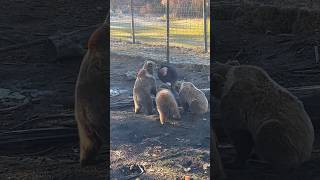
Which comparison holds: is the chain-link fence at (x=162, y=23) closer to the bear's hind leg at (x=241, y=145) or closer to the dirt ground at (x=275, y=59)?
the dirt ground at (x=275, y=59)

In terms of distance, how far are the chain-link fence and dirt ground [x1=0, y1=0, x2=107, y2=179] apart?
0.91 ft

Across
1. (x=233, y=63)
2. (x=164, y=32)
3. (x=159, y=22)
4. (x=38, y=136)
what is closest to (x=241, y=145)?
(x=233, y=63)

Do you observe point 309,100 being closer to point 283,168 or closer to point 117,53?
point 283,168

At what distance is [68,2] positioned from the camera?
486cm

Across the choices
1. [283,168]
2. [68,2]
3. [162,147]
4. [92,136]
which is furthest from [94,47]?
[283,168]

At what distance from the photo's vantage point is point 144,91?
184 inches

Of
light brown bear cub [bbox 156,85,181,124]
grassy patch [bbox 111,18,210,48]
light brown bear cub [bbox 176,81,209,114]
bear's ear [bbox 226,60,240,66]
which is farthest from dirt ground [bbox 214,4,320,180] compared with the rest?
light brown bear cub [bbox 156,85,181,124]

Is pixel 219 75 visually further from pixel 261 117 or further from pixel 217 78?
pixel 261 117

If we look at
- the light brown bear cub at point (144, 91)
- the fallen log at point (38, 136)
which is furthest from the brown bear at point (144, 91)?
the fallen log at point (38, 136)

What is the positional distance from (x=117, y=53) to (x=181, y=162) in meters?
1.24

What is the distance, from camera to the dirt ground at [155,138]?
4.65 metres

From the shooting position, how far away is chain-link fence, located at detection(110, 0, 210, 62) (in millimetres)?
4578

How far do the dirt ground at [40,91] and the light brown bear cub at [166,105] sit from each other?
2.47ft

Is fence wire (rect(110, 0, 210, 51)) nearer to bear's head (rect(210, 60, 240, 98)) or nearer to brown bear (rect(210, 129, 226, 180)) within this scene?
bear's head (rect(210, 60, 240, 98))
